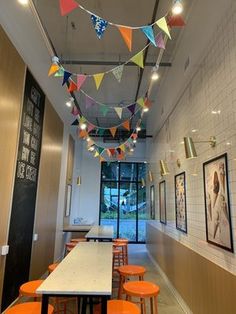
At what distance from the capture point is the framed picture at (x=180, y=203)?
3893mm

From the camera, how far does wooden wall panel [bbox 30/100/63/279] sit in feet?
15.0

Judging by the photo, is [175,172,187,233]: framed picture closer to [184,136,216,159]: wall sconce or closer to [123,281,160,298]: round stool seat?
[184,136,216,159]: wall sconce

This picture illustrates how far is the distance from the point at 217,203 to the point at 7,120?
2.73 meters

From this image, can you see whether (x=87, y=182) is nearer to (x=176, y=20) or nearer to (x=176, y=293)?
(x=176, y=293)

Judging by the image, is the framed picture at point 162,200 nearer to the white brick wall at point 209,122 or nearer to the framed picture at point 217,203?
the white brick wall at point 209,122

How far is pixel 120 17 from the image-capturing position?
3.97m

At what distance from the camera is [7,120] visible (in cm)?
321

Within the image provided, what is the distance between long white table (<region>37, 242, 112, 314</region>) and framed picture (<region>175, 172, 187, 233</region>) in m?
1.56

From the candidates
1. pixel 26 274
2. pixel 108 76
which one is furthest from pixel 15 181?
pixel 108 76

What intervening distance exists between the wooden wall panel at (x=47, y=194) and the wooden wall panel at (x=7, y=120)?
1211 mm

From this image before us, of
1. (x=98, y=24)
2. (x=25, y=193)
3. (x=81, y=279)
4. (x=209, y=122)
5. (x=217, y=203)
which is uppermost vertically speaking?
(x=98, y=24)

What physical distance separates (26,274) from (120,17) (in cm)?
439

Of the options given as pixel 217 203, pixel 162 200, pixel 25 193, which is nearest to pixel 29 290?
pixel 25 193

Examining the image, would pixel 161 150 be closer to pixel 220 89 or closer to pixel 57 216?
pixel 57 216
